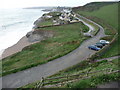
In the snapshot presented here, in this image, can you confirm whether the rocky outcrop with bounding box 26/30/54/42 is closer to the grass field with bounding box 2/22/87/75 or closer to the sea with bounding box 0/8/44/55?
the sea with bounding box 0/8/44/55

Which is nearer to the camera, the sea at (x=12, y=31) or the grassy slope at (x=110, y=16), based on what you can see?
the sea at (x=12, y=31)

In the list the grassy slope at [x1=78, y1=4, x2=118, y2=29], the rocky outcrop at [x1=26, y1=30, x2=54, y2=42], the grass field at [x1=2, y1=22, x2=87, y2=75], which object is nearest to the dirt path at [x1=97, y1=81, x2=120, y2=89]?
the grass field at [x1=2, y1=22, x2=87, y2=75]

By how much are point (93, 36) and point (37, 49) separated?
56.3 ft

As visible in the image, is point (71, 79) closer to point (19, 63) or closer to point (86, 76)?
point (86, 76)

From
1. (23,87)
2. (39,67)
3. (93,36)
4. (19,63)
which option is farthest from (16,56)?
(93,36)

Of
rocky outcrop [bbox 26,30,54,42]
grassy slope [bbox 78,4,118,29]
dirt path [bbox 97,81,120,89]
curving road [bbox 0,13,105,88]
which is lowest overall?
curving road [bbox 0,13,105,88]

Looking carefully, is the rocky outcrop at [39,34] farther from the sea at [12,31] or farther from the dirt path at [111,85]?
the dirt path at [111,85]

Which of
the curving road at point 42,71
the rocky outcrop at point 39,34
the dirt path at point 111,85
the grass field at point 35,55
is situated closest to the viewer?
the dirt path at point 111,85

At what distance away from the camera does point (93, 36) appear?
1512 inches

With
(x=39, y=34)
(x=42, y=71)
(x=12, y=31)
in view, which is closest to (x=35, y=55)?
(x=42, y=71)

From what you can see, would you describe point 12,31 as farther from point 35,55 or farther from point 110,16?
point 110,16

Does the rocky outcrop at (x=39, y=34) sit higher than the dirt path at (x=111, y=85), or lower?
higher

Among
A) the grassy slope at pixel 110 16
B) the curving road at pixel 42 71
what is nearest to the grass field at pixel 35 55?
the curving road at pixel 42 71

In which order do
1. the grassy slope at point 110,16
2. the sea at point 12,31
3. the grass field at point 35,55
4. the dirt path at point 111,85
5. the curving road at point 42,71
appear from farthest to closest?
the grassy slope at point 110,16 < the sea at point 12,31 < the grass field at point 35,55 < the curving road at point 42,71 < the dirt path at point 111,85
